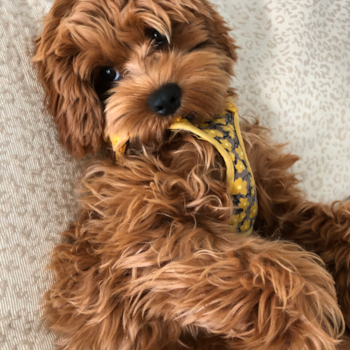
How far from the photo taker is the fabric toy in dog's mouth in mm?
947

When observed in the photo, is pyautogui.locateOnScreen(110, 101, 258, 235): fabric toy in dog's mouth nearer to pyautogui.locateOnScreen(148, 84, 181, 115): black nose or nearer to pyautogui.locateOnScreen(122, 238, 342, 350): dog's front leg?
pyautogui.locateOnScreen(148, 84, 181, 115): black nose

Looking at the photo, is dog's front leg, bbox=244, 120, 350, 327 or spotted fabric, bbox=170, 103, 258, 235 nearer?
spotted fabric, bbox=170, 103, 258, 235

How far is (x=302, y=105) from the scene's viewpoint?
5.15 feet

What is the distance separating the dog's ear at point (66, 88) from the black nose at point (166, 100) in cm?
17

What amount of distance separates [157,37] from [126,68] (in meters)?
0.12

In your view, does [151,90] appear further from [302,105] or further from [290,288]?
[302,105]

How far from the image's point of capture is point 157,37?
3.26 ft

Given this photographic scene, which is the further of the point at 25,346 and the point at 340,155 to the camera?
the point at 340,155

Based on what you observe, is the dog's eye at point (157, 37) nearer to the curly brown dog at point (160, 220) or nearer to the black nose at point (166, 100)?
the curly brown dog at point (160, 220)

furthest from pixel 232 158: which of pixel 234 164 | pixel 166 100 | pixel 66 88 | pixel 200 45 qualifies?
pixel 66 88

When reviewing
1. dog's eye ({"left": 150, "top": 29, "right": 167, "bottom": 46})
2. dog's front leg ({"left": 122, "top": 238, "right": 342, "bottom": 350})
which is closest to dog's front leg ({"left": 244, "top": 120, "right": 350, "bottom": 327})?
dog's front leg ({"left": 122, "top": 238, "right": 342, "bottom": 350})

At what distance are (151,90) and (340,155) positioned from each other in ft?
3.56

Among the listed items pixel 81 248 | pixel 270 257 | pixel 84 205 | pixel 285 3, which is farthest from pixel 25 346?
pixel 285 3

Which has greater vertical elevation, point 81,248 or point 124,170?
point 124,170
